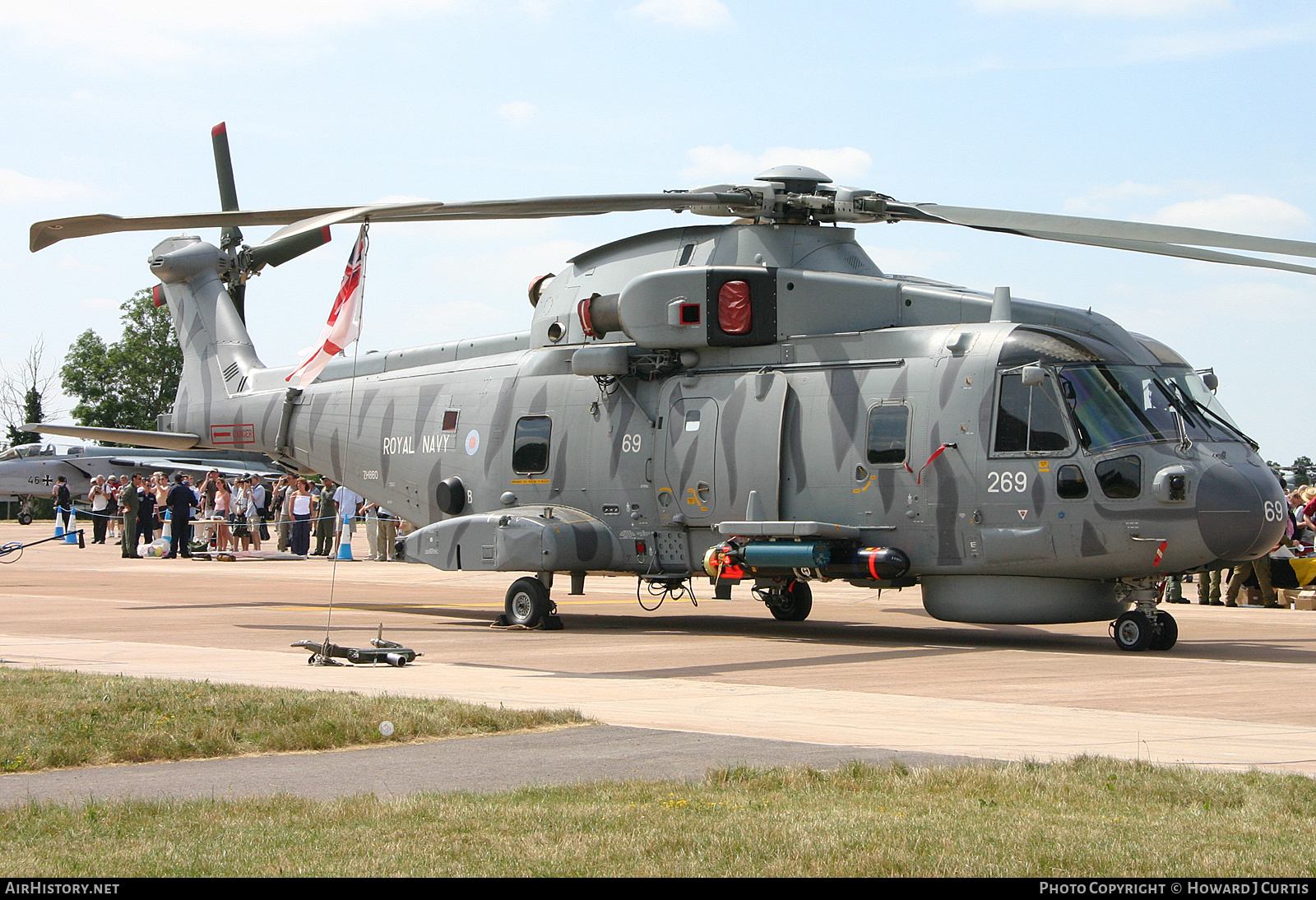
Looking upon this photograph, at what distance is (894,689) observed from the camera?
1073 cm

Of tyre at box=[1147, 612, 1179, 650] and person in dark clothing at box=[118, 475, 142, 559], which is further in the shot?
person in dark clothing at box=[118, 475, 142, 559]

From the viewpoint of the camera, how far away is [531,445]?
57.5ft

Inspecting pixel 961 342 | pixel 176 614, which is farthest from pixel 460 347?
pixel 961 342

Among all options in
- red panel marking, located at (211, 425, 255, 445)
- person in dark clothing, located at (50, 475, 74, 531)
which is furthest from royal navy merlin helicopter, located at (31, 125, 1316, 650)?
person in dark clothing, located at (50, 475, 74, 531)

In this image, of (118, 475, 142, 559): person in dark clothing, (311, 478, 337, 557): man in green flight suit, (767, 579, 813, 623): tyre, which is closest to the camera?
(767, 579, 813, 623): tyre

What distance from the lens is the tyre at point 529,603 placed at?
651 inches

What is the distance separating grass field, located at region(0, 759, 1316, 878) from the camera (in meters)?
4.93

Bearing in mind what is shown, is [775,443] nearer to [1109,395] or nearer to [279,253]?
[1109,395]

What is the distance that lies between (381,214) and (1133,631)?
8.77 metres

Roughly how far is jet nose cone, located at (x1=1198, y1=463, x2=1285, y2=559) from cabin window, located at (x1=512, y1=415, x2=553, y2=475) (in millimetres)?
7914

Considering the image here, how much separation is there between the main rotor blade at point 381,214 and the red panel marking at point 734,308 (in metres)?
0.99

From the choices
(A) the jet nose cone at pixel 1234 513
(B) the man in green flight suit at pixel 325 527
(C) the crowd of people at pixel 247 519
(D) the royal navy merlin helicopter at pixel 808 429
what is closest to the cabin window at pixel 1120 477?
(D) the royal navy merlin helicopter at pixel 808 429

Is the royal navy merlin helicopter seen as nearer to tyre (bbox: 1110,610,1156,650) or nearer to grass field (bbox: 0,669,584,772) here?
tyre (bbox: 1110,610,1156,650)

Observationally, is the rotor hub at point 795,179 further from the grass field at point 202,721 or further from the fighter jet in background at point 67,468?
the fighter jet in background at point 67,468
